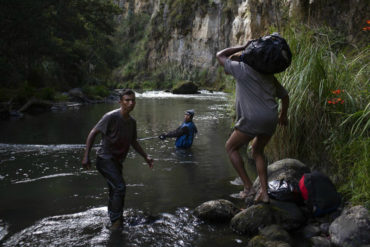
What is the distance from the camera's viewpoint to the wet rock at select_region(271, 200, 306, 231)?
4341mm

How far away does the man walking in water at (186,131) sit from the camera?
930cm

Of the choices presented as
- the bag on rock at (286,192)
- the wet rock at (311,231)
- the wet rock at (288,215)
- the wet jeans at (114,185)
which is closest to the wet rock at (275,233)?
the wet rock at (288,215)

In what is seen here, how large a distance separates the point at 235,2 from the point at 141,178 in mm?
51810

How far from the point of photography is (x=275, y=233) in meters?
3.98

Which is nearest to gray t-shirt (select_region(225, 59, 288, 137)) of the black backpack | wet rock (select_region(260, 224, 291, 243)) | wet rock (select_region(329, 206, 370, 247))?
the black backpack

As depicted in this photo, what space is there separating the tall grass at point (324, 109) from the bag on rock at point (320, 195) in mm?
307

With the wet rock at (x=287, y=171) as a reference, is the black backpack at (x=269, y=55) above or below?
above

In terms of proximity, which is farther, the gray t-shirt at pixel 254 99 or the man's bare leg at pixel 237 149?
the man's bare leg at pixel 237 149

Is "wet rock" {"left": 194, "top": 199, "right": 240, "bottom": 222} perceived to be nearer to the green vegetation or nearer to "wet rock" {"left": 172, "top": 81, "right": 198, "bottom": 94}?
the green vegetation

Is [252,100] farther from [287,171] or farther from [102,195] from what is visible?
[102,195]

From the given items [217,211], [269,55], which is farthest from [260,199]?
[269,55]

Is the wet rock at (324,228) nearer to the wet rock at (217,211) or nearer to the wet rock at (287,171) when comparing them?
the wet rock at (287,171)

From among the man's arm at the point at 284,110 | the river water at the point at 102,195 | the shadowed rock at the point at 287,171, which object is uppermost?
the man's arm at the point at 284,110

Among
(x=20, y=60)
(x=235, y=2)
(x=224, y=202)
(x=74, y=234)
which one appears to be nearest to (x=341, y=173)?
(x=224, y=202)
